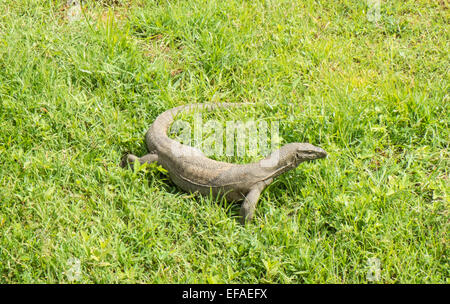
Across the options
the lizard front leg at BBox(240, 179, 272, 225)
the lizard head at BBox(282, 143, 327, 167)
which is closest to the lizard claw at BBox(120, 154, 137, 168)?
the lizard front leg at BBox(240, 179, 272, 225)

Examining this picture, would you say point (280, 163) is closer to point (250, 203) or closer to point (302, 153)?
point (302, 153)

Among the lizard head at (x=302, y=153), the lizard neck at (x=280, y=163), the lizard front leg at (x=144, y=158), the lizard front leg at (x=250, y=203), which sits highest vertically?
the lizard head at (x=302, y=153)

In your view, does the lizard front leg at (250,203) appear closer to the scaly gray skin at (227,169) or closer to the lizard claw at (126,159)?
the scaly gray skin at (227,169)

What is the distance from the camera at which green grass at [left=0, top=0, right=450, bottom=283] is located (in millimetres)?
4055

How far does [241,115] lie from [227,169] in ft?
2.74

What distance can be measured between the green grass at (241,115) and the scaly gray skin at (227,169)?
131mm

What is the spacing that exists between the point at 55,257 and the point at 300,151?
2200 mm

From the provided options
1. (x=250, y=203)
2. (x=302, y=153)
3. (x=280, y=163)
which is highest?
(x=302, y=153)

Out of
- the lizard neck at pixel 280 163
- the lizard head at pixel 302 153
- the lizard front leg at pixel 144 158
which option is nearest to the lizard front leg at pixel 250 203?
the lizard neck at pixel 280 163

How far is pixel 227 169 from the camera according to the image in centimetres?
459

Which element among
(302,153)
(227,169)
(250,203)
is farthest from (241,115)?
(250,203)

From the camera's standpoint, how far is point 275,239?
13.5 feet

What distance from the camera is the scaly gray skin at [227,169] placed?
14.6ft
